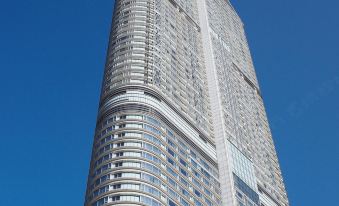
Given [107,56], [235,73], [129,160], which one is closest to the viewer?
[129,160]

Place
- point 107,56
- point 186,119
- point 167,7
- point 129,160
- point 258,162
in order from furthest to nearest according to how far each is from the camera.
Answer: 1. point 167,7
2. point 258,162
3. point 107,56
4. point 186,119
5. point 129,160

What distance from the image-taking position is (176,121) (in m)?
122

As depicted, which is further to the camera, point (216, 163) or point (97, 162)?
point (216, 163)

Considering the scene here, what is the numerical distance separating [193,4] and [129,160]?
3598 inches

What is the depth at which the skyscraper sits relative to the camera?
345ft

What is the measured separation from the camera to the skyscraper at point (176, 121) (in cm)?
10506

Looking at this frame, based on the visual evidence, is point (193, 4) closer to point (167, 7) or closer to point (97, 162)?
point (167, 7)

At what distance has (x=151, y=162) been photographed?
10556 centimetres

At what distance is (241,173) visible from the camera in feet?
431

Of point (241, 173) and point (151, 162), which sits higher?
point (241, 173)

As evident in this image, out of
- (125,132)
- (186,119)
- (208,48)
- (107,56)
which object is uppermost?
(208,48)

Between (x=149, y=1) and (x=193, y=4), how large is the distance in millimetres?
34420

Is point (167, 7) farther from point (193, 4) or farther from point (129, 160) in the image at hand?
point (129, 160)

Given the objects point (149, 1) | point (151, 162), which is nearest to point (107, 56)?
point (149, 1)
